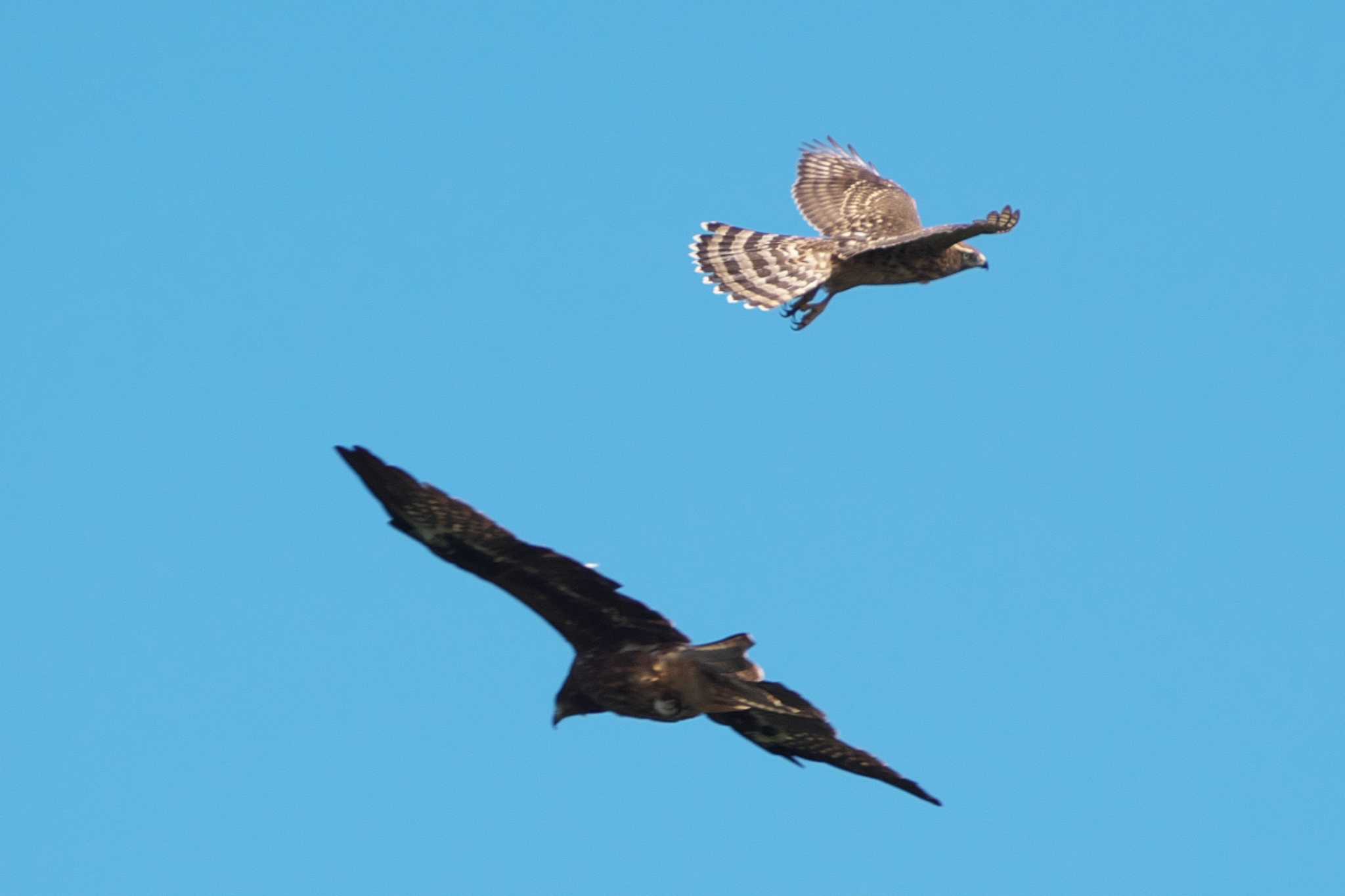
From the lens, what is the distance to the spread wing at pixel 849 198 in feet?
54.2

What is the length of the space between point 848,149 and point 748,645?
1015cm

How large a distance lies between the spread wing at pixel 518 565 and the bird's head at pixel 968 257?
601cm

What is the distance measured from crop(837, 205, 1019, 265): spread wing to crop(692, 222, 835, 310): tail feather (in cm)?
23

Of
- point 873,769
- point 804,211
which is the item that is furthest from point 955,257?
point 873,769

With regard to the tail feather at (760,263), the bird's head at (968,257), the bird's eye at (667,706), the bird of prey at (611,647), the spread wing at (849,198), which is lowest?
the bird's eye at (667,706)

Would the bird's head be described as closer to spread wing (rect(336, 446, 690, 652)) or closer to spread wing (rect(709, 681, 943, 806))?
spread wing (rect(709, 681, 943, 806))

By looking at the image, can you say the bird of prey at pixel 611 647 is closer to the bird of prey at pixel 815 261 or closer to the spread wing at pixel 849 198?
the bird of prey at pixel 815 261

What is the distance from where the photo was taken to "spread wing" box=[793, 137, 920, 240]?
16.5 meters

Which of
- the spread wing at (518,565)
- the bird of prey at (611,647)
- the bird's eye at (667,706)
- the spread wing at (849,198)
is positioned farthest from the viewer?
the spread wing at (849,198)

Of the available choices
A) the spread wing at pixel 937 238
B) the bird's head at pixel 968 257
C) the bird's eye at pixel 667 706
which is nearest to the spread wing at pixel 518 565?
the bird's eye at pixel 667 706

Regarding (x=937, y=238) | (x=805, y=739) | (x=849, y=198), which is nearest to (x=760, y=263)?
(x=937, y=238)

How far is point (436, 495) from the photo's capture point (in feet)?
29.9

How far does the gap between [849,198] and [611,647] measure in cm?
834

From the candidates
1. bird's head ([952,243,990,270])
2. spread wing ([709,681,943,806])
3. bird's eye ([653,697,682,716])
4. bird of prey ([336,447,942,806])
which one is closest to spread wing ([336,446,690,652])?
bird of prey ([336,447,942,806])
